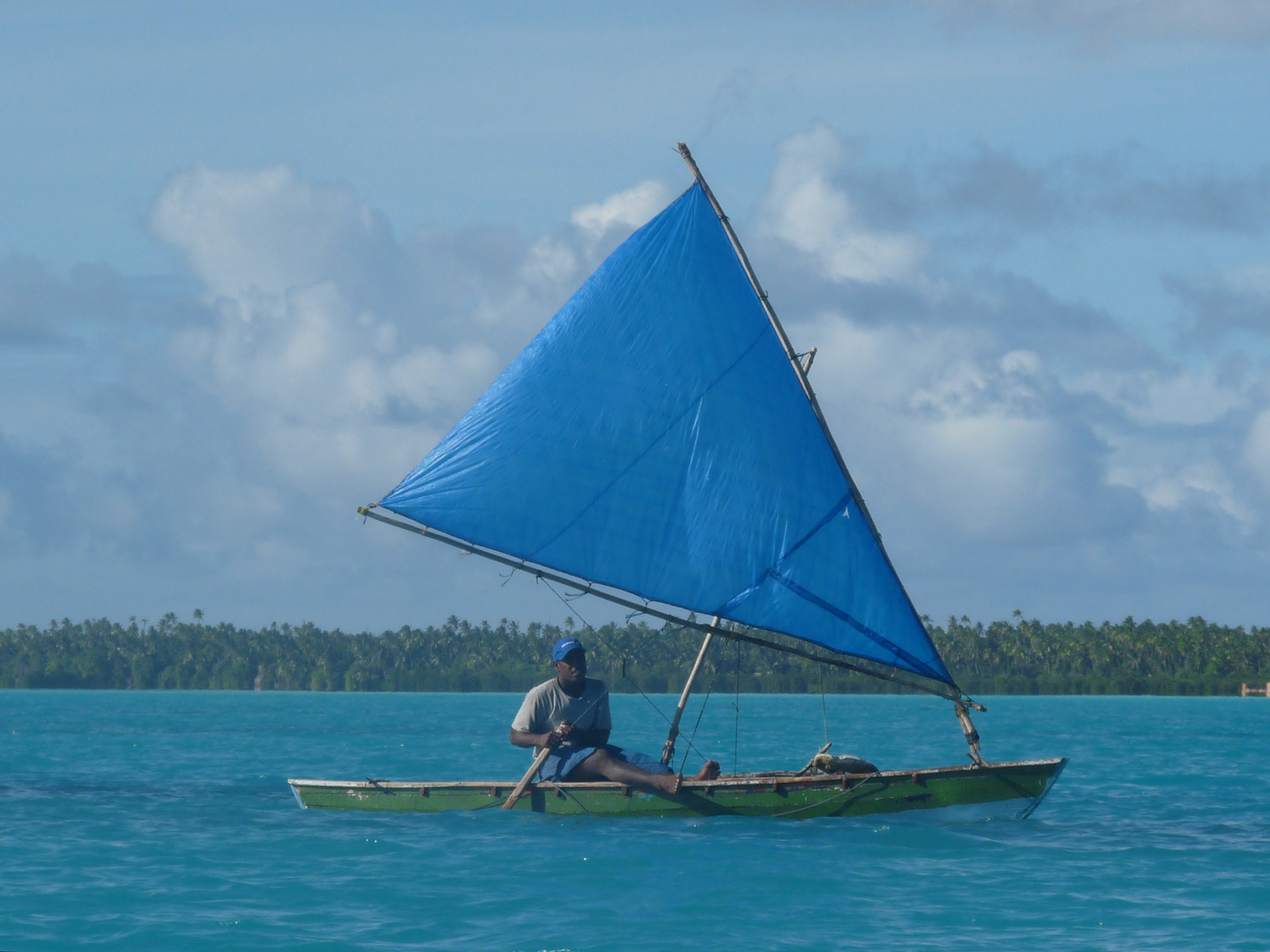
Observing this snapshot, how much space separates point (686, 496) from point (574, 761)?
416 centimetres

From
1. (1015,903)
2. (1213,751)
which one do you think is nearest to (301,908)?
(1015,903)

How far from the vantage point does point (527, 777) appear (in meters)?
21.7

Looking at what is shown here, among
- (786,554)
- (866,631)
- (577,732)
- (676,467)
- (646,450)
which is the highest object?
(646,450)

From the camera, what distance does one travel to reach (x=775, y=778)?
22.5m

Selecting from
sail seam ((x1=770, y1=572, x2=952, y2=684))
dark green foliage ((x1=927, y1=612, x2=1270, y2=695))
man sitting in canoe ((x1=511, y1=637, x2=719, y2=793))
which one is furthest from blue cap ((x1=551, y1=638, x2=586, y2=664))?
dark green foliage ((x1=927, y1=612, x2=1270, y2=695))

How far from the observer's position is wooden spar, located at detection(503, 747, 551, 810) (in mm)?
21531

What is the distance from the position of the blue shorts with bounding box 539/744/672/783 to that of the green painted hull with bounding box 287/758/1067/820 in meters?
0.19

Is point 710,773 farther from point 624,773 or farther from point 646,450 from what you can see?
point 646,450

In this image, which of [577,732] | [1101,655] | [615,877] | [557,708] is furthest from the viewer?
[1101,655]

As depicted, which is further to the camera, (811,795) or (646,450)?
(646,450)

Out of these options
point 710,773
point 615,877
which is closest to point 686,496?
point 710,773

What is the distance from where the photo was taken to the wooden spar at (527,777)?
21.5 metres

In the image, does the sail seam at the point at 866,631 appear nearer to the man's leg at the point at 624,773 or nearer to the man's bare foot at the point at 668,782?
the man's leg at the point at 624,773

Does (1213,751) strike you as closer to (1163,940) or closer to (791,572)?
(791,572)
